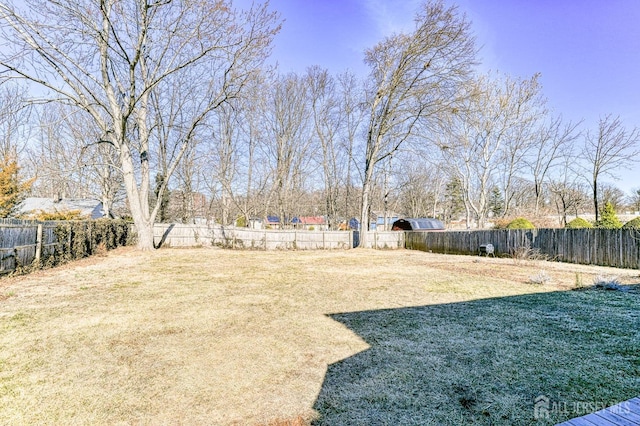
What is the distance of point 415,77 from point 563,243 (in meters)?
9.63

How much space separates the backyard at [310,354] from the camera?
221 cm

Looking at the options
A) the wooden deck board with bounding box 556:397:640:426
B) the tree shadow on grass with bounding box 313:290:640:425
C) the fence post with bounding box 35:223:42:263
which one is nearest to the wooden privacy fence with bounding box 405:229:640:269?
the tree shadow on grass with bounding box 313:290:640:425

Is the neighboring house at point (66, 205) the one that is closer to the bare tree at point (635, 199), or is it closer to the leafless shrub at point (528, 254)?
the leafless shrub at point (528, 254)

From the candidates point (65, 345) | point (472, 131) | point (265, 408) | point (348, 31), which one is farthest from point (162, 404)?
point (472, 131)

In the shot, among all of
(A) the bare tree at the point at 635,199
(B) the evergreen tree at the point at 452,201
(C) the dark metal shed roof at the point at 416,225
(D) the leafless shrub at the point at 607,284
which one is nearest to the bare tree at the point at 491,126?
(C) the dark metal shed roof at the point at 416,225

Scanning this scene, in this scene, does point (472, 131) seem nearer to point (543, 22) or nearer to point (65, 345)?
point (543, 22)

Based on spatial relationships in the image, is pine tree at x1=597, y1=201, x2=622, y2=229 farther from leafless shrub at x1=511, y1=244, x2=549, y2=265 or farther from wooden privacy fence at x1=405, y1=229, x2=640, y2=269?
leafless shrub at x1=511, y1=244, x2=549, y2=265

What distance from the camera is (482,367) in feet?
9.27

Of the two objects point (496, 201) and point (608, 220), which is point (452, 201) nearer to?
point (496, 201)

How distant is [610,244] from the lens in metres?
10.1

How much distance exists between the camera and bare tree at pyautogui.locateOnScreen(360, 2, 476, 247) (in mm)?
13719

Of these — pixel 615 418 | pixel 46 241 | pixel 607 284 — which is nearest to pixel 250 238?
pixel 46 241

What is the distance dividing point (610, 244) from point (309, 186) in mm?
21025

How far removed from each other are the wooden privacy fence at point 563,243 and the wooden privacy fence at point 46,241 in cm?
1548
